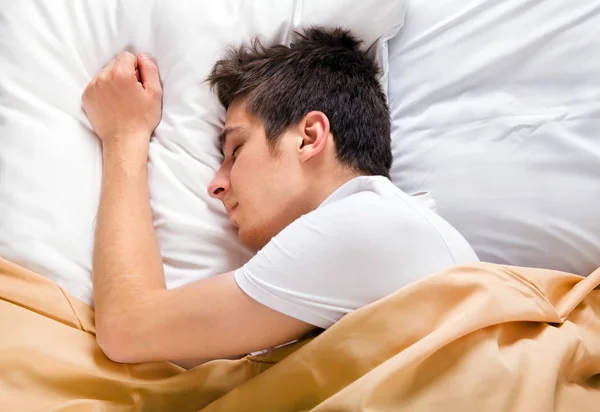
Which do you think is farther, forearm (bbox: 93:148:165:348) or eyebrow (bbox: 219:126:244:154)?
eyebrow (bbox: 219:126:244:154)

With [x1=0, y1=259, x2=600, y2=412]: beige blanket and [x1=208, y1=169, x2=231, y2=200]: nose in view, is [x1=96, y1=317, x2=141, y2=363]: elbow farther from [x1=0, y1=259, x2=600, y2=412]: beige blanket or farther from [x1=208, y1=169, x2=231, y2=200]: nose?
[x1=208, y1=169, x2=231, y2=200]: nose

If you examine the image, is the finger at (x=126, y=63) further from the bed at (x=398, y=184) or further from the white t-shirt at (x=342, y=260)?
the white t-shirt at (x=342, y=260)

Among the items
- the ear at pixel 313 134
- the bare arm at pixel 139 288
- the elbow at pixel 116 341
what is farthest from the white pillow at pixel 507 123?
the elbow at pixel 116 341

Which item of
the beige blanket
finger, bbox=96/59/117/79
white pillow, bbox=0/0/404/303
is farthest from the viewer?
finger, bbox=96/59/117/79

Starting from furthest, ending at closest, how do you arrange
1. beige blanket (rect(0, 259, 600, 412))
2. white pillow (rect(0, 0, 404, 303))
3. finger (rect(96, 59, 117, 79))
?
finger (rect(96, 59, 117, 79))
white pillow (rect(0, 0, 404, 303))
beige blanket (rect(0, 259, 600, 412))

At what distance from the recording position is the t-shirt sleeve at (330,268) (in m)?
0.79

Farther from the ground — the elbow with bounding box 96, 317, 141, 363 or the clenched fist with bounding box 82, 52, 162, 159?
the clenched fist with bounding box 82, 52, 162, 159

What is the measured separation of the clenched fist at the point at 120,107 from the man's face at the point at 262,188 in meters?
0.16

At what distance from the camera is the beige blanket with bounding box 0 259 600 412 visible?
76cm

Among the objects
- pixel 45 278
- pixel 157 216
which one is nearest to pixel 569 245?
pixel 157 216

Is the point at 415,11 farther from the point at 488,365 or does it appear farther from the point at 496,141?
the point at 488,365

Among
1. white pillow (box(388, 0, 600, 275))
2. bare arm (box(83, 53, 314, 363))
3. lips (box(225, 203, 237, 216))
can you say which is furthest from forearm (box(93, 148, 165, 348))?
white pillow (box(388, 0, 600, 275))

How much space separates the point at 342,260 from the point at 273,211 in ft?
0.67

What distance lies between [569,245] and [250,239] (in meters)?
0.50
